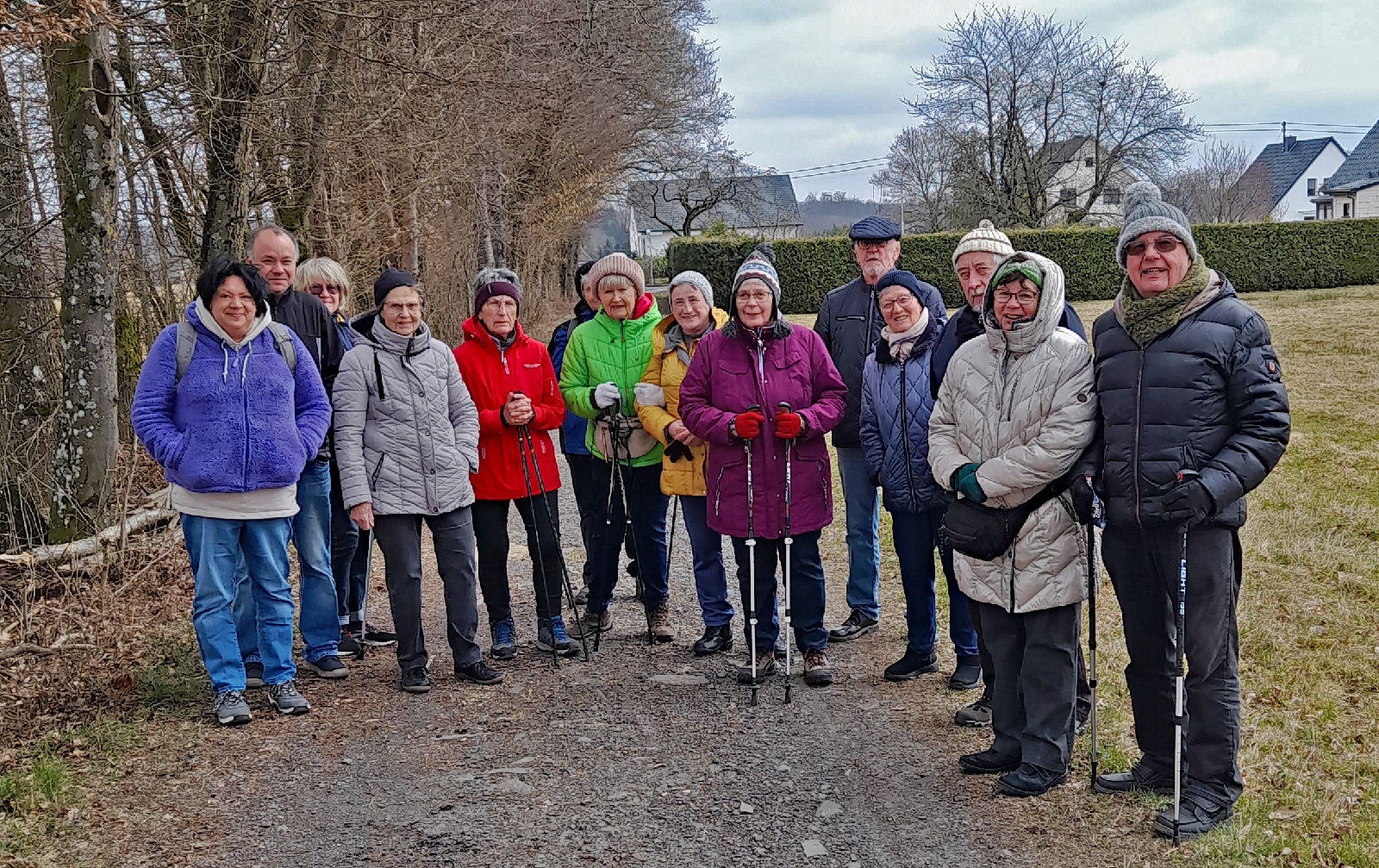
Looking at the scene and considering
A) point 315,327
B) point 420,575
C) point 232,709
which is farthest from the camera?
point 315,327

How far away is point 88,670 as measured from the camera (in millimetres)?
5770

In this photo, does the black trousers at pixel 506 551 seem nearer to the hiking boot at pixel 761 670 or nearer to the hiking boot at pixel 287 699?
the hiking boot at pixel 287 699

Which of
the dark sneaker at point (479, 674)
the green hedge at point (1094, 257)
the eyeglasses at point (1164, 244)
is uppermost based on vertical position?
the green hedge at point (1094, 257)

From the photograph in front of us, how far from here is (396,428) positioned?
5.71 meters

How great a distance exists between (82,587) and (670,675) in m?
3.33

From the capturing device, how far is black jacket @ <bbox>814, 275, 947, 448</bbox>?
6.26 meters

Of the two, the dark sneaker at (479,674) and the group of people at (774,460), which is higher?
the group of people at (774,460)

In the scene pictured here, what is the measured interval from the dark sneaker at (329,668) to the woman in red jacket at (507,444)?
77 centimetres

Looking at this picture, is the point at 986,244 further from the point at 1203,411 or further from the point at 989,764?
the point at 989,764

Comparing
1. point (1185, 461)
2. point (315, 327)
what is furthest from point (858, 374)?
point (315, 327)

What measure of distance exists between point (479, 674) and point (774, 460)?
181 centimetres

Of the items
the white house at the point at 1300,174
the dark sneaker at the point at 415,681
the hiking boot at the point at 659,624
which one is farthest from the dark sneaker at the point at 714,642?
the white house at the point at 1300,174

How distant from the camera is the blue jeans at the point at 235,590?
17.3 ft

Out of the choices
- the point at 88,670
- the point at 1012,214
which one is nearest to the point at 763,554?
the point at 88,670
